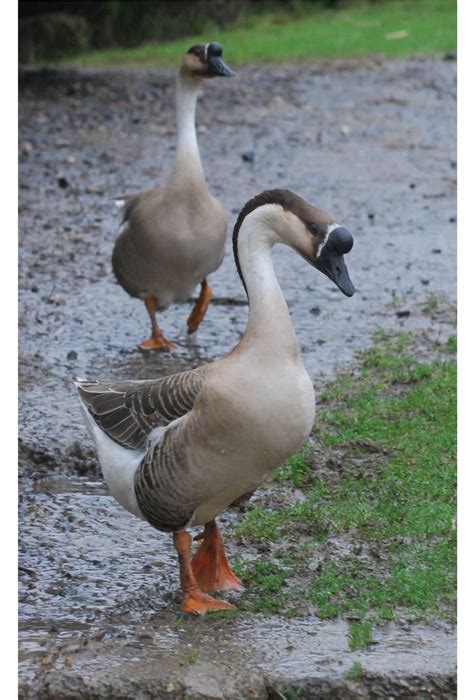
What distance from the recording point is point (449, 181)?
10922 millimetres

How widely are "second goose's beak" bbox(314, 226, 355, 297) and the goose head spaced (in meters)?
3.05

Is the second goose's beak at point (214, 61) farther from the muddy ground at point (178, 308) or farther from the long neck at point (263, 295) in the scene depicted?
the long neck at point (263, 295)

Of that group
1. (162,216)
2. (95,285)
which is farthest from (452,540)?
(95,285)

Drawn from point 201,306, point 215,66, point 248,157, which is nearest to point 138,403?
point 201,306

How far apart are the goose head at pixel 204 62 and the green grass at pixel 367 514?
1.87m

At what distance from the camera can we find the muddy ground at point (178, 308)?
12.5 ft

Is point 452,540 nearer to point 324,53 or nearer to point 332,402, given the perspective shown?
point 332,402

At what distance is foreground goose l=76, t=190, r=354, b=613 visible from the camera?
154 inches

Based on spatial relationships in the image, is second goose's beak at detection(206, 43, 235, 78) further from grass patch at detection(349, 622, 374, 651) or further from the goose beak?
grass patch at detection(349, 622, 374, 651)

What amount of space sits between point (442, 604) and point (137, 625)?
1.03m

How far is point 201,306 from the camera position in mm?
7098

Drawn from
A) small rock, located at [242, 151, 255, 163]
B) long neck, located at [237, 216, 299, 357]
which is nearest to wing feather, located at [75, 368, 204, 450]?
long neck, located at [237, 216, 299, 357]

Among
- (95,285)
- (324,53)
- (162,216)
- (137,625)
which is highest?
(324,53)

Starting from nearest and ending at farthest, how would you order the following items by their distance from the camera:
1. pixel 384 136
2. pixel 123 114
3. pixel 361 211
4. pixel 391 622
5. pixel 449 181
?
1. pixel 391 622
2. pixel 361 211
3. pixel 449 181
4. pixel 384 136
5. pixel 123 114
